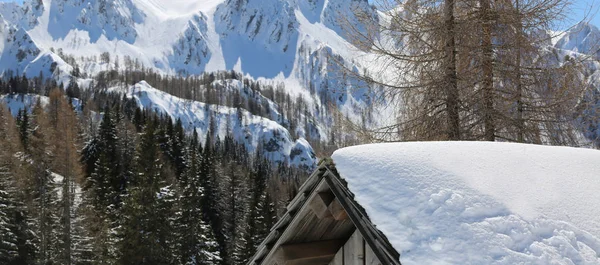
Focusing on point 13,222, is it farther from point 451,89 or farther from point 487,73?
point 487,73

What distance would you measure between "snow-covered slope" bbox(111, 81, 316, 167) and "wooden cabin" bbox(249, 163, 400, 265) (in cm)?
13353

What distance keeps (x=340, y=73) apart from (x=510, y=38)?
2931 millimetres

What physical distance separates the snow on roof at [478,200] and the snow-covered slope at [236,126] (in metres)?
134

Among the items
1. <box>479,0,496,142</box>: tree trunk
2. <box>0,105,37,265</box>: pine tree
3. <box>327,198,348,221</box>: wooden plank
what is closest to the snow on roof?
<box>327,198,348,221</box>: wooden plank

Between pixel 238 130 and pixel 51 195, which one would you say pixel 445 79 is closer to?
pixel 51 195

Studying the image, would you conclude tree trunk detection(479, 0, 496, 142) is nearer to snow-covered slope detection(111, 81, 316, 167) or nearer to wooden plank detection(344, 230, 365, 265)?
wooden plank detection(344, 230, 365, 265)

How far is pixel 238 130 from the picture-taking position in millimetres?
144000

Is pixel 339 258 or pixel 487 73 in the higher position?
pixel 487 73

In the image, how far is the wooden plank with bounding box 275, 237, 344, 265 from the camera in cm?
441

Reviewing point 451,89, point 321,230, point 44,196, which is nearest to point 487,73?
point 451,89

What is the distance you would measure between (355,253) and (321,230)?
357 mm

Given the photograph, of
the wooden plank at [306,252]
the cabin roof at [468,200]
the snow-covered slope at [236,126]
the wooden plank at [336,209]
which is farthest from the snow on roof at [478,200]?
the snow-covered slope at [236,126]

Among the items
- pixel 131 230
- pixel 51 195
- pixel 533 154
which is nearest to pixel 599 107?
pixel 533 154

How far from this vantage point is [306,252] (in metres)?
4.57
